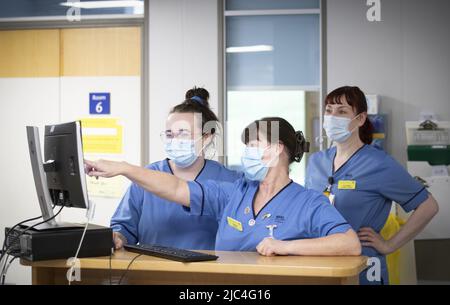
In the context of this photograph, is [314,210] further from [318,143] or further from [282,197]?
[318,143]

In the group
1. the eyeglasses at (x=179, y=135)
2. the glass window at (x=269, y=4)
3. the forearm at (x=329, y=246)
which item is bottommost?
the forearm at (x=329, y=246)

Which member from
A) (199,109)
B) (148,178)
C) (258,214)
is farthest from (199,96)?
(258,214)

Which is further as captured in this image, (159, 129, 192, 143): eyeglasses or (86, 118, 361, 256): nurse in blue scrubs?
(159, 129, 192, 143): eyeglasses

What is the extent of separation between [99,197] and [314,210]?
2559 millimetres

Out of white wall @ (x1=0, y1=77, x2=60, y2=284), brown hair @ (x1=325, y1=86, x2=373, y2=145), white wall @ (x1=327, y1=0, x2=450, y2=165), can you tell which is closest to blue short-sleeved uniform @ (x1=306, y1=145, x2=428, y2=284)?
brown hair @ (x1=325, y1=86, x2=373, y2=145)

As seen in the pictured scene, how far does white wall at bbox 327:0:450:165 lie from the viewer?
12.8 feet

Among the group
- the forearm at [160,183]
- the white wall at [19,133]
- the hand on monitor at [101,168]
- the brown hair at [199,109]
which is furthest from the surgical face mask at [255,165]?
the white wall at [19,133]

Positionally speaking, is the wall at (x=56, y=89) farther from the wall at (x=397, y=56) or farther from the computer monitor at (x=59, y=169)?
the computer monitor at (x=59, y=169)

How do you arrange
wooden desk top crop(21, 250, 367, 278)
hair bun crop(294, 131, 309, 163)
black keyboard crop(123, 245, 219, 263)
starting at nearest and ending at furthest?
wooden desk top crop(21, 250, 367, 278)
black keyboard crop(123, 245, 219, 263)
hair bun crop(294, 131, 309, 163)

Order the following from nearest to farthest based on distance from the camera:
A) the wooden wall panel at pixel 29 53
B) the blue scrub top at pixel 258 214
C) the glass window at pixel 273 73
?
the blue scrub top at pixel 258 214
the glass window at pixel 273 73
the wooden wall panel at pixel 29 53

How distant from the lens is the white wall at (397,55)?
3.90 metres

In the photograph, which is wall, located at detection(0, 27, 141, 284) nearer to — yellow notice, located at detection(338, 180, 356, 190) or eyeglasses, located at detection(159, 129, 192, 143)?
eyeglasses, located at detection(159, 129, 192, 143)

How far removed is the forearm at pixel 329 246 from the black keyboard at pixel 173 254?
0.88ft

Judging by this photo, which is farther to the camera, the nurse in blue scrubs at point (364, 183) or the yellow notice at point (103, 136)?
the yellow notice at point (103, 136)
